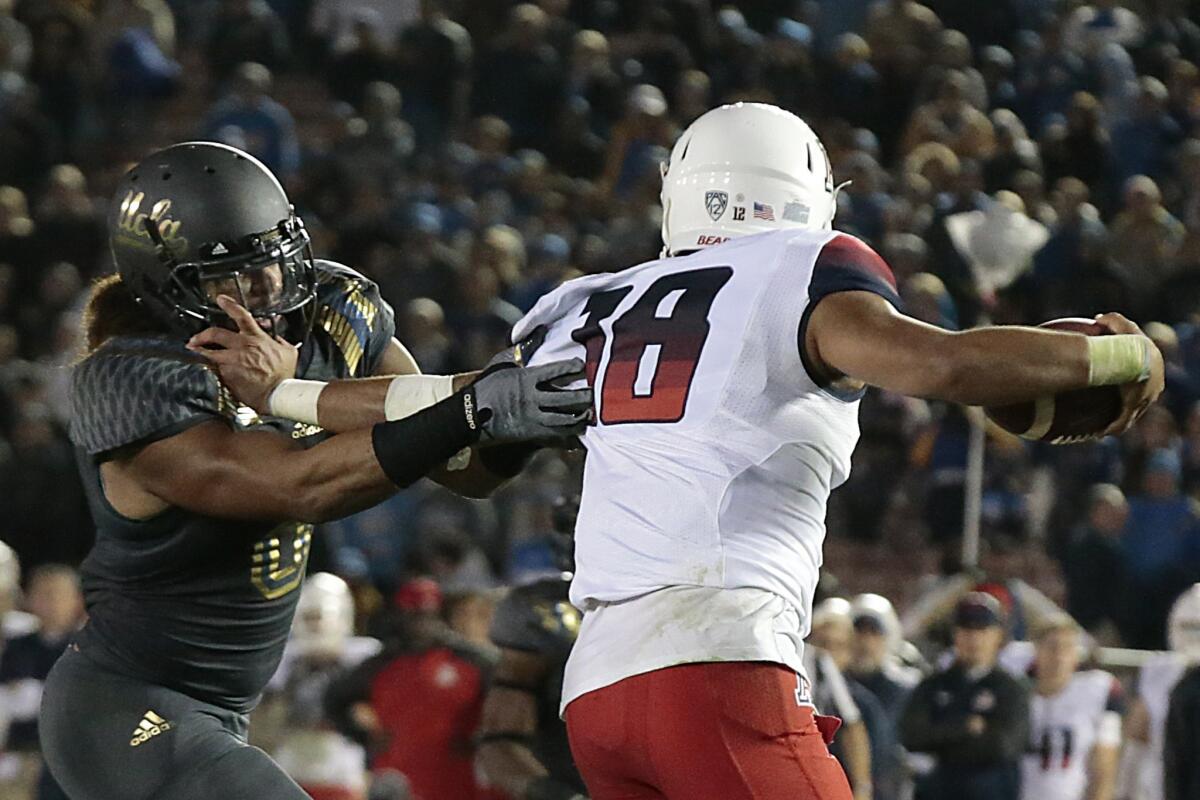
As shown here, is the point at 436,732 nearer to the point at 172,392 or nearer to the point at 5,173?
the point at 172,392

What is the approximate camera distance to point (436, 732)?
6.50 m

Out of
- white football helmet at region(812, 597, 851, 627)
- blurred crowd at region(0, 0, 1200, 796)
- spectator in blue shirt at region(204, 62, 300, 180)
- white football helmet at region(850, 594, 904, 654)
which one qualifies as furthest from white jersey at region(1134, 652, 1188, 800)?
spectator in blue shirt at region(204, 62, 300, 180)

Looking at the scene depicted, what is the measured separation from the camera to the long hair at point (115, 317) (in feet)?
12.9

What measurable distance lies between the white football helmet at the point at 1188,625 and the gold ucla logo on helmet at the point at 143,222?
479cm

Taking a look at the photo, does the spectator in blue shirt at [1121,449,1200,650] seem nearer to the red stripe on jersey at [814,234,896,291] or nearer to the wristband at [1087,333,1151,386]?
the wristband at [1087,333,1151,386]

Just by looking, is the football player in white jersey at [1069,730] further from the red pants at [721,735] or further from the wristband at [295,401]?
the red pants at [721,735]

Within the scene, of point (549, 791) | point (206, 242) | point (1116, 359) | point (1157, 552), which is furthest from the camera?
point (1157, 552)

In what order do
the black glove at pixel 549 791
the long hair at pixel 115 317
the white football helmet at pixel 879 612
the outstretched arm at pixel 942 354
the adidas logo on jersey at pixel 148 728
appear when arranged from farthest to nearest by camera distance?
the white football helmet at pixel 879 612 → the black glove at pixel 549 791 → the long hair at pixel 115 317 → the adidas logo on jersey at pixel 148 728 → the outstretched arm at pixel 942 354

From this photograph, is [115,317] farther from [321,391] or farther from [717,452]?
[717,452]

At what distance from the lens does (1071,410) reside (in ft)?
10.0

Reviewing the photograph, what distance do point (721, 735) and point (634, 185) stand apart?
26.6ft

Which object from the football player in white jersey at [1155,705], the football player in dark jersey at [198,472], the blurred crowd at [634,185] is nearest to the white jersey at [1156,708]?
the football player in white jersey at [1155,705]

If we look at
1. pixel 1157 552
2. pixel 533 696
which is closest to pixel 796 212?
pixel 533 696

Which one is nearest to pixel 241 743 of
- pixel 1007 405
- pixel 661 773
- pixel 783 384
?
pixel 661 773
